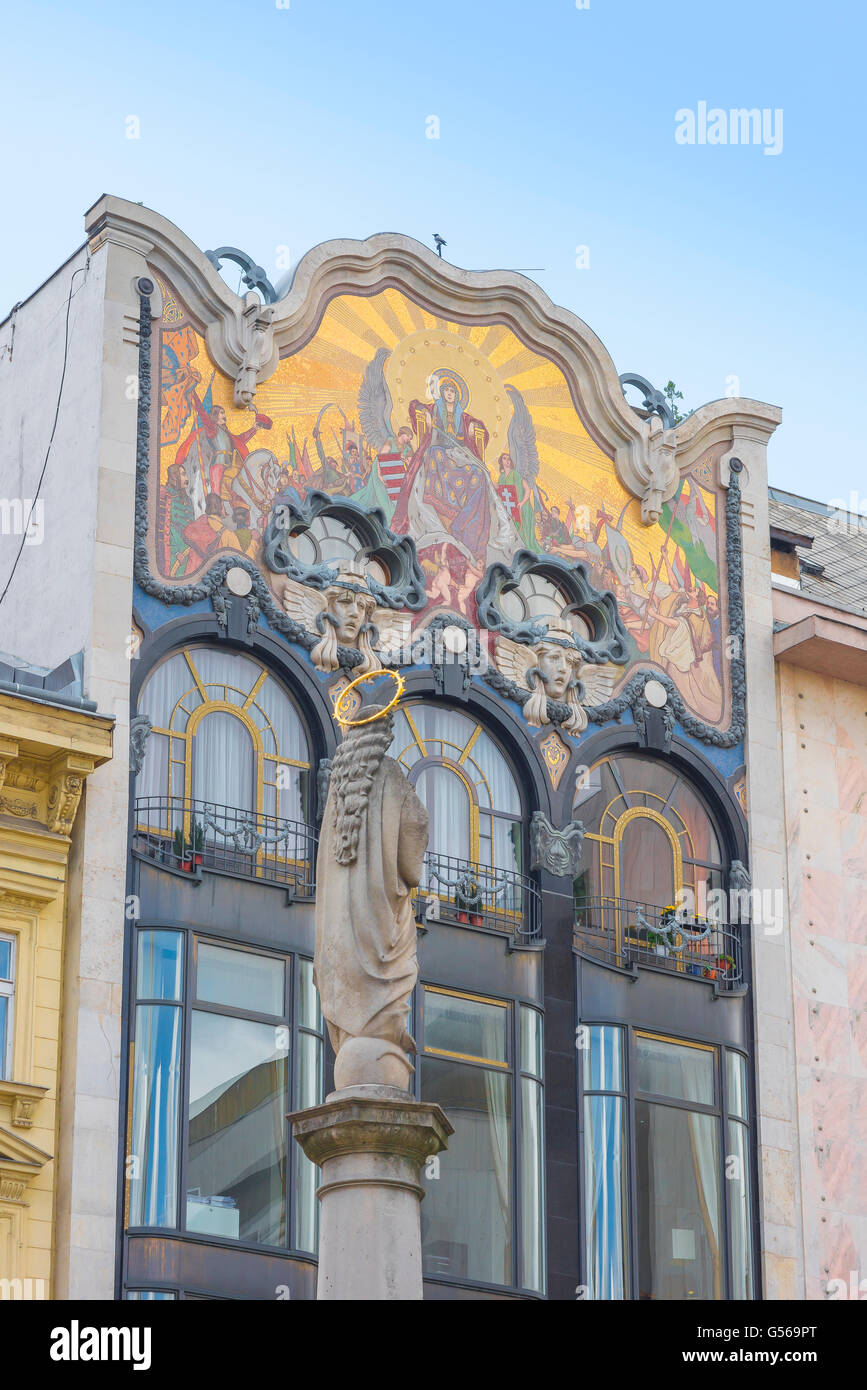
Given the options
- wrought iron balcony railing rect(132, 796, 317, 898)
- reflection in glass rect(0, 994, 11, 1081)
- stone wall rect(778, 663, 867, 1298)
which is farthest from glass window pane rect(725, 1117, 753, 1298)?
reflection in glass rect(0, 994, 11, 1081)

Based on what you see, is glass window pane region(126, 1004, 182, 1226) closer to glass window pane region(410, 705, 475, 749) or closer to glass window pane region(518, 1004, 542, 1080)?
glass window pane region(518, 1004, 542, 1080)

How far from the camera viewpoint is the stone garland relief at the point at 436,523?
1161 inches

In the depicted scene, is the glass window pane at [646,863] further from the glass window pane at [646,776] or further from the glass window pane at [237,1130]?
the glass window pane at [237,1130]

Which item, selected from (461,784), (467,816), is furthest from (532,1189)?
(461,784)

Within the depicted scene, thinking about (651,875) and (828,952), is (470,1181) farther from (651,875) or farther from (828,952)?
(828,952)

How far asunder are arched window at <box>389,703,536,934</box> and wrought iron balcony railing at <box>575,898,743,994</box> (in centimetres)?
86

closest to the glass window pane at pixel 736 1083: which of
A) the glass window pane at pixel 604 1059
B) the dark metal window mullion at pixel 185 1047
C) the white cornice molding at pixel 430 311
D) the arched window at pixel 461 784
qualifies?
the glass window pane at pixel 604 1059

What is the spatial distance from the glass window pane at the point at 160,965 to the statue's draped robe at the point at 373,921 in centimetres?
989

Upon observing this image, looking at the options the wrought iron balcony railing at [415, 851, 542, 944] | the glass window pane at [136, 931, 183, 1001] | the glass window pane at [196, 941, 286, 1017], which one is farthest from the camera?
the wrought iron balcony railing at [415, 851, 542, 944]

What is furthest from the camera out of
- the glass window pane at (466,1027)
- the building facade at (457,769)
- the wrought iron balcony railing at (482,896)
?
the wrought iron balcony railing at (482,896)

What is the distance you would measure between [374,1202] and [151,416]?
1484 centimetres

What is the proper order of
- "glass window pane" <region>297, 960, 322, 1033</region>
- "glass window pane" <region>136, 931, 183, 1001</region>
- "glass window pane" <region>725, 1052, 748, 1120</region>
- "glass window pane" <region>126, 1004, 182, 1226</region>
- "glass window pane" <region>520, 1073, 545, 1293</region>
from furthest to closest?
"glass window pane" <region>725, 1052, 748, 1120</region> → "glass window pane" <region>520, 1073, 545, 1293</region> → "glass window pane" <region>297, 960, 322, 1033</region> → "glass window pane" <region>136, 931, 183, 1001</region> → "glass window pane" <region>126, 1004, 182, 1226</region>

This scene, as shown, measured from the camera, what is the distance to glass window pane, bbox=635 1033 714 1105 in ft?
99.4
